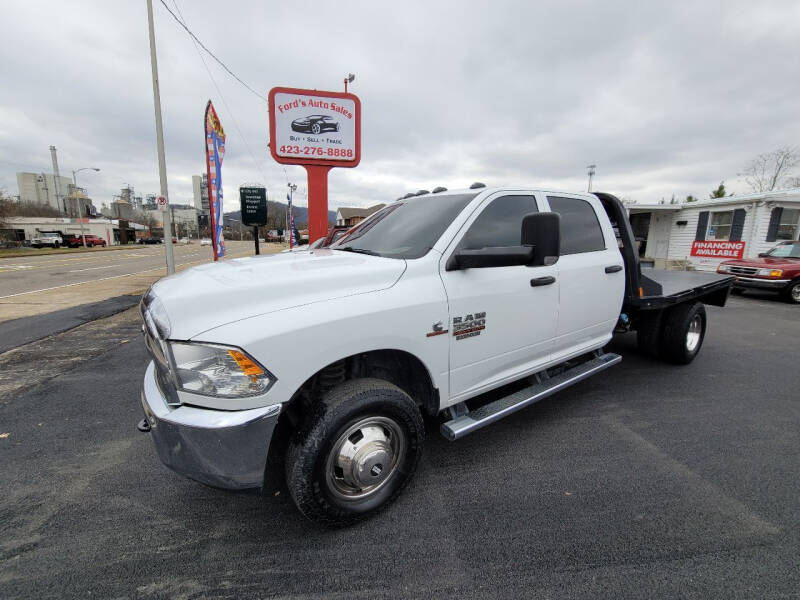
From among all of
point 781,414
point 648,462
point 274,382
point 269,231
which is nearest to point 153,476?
point 274,382

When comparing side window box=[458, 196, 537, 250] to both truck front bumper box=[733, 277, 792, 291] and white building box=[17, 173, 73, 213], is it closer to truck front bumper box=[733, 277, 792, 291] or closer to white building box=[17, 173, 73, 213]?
truck front bumper box=[733, 277, 792, 291]

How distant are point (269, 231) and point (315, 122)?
91.3m

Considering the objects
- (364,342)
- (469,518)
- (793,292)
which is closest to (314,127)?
(364,342)

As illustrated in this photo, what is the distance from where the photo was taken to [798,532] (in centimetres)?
209

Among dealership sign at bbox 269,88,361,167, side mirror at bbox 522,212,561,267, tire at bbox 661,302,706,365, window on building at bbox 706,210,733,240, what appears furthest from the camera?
window on building at bbox 706,210,733,240

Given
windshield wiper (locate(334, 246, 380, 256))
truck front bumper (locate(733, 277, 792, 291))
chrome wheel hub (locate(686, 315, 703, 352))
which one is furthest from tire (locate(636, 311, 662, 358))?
truck front bumper (locate(733, 277, 792, 291))

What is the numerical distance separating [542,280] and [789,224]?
17417 mm

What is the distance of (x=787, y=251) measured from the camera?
10.9 metres

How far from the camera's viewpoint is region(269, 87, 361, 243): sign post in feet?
28.5

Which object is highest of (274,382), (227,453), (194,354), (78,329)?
(194,354)

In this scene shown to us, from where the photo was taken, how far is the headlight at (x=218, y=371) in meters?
1.69

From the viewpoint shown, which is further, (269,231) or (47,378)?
(269,231)

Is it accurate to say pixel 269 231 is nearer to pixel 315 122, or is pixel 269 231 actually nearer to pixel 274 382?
pixel 315 122

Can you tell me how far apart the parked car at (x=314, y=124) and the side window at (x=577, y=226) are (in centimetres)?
707
